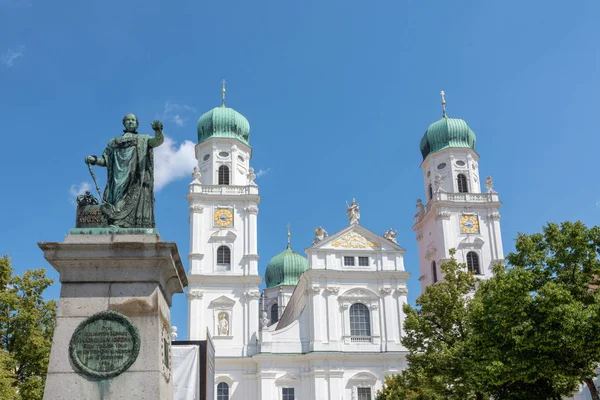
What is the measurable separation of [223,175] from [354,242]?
11.5 metres

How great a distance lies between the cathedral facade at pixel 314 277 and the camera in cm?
4384

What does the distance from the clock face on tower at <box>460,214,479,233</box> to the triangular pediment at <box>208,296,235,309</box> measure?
60.8 feet

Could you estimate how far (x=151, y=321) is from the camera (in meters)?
8.37

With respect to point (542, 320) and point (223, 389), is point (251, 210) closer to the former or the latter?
point (223, 389)

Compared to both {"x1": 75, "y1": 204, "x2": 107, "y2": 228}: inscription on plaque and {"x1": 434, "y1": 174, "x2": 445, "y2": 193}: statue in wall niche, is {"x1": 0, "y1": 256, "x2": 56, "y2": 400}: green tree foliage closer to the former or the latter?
{"x1": 75, "y1": 204, "x2": 107, "y2": 228}: inscription on plaque

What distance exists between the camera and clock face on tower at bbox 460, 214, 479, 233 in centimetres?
4938

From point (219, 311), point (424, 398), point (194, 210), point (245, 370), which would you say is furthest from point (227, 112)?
point (424, 398)

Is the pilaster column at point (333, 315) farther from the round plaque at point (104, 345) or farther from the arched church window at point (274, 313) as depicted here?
the round plaque at point (104, 345)

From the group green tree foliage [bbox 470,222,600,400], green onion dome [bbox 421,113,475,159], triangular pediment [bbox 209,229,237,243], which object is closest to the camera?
green tree foliage [bbox 470,222,600,400]

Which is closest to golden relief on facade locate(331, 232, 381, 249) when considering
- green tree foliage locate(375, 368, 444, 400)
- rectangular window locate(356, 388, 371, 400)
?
rectangular window locate(356, 388, 371, 400)

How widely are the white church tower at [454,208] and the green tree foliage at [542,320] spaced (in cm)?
2678

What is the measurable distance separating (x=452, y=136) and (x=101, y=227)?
156 ft

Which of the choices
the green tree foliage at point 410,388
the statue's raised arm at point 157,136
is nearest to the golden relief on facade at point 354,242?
the green tree foliage at point 410,388

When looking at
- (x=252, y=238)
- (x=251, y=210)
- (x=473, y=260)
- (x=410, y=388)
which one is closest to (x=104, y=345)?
(x=410, y=388)
